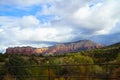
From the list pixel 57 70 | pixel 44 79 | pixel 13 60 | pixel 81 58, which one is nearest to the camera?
pixel 44 79

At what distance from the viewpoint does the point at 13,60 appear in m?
39.1

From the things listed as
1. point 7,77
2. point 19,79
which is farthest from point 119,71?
point 7,77

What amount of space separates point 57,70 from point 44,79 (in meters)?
11.2

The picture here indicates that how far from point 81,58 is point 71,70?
1966 cm

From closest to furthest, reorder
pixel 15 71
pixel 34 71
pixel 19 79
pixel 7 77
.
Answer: pixel 7 77 → pixel 19 79 → pixel 15 71 → pixel 34 71

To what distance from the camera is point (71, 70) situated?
34000 millimetres

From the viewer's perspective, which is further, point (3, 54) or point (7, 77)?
point (3, 54)

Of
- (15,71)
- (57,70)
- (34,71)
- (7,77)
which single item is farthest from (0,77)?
(34,71)

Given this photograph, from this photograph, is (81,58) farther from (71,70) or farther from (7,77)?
(7,77)

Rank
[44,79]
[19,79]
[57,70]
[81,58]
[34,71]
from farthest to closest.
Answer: [81,58] → [34,71] → [57,70] → [44,79] → [19,79]

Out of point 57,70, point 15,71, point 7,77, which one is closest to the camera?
point 7,77

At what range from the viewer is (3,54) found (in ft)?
305

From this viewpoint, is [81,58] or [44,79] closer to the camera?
[44,79]

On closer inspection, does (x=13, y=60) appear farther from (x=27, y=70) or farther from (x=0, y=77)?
(x=0, y=77)
